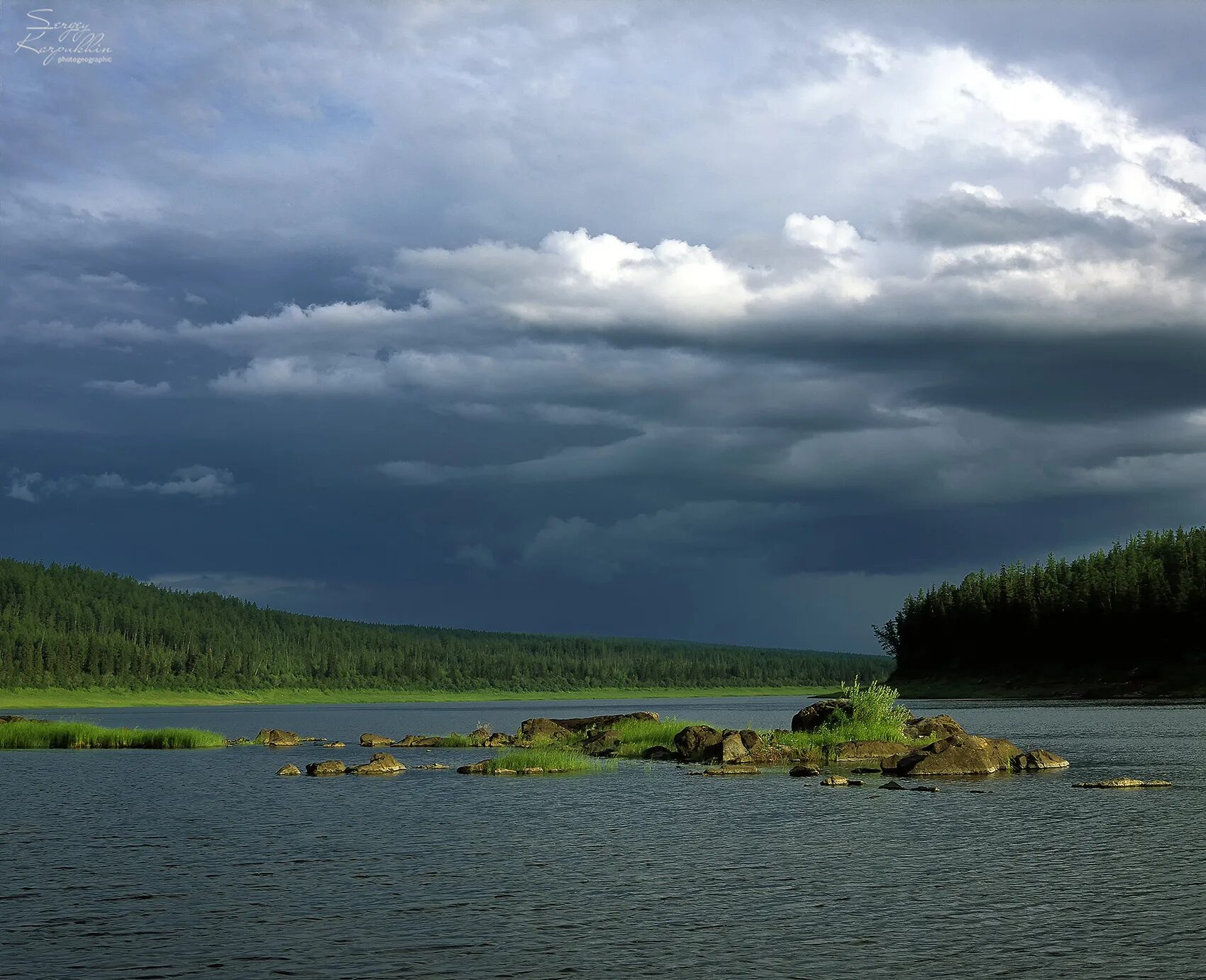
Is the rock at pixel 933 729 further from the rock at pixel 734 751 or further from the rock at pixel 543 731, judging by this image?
the rock at pixel 543 731

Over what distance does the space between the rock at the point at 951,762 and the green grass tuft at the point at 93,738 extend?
64.7 meters

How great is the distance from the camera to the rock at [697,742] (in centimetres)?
8501

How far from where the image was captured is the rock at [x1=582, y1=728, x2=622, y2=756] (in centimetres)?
9588

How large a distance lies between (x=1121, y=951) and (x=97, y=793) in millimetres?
55460

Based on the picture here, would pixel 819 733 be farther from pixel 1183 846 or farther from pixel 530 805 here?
pixel 1183 846

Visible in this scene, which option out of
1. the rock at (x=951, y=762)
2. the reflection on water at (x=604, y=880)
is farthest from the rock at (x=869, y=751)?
the reflection on water at (x=604, y=880)

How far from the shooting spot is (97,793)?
221ft

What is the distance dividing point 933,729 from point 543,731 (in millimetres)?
34357

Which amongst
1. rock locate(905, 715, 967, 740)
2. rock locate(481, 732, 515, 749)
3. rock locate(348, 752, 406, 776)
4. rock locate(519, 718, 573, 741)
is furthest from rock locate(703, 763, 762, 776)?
rock locate(481, 732, 515, 749)

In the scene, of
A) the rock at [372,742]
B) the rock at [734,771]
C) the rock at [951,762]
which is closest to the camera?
the rock at [951,762]

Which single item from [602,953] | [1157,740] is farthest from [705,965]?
[1157,740]

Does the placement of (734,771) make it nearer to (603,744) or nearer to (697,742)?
(697,742)

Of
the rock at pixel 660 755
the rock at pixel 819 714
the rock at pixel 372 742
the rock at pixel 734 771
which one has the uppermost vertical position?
the rock at pixel 819 714

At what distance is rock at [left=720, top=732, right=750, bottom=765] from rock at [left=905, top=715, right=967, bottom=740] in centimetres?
1231
